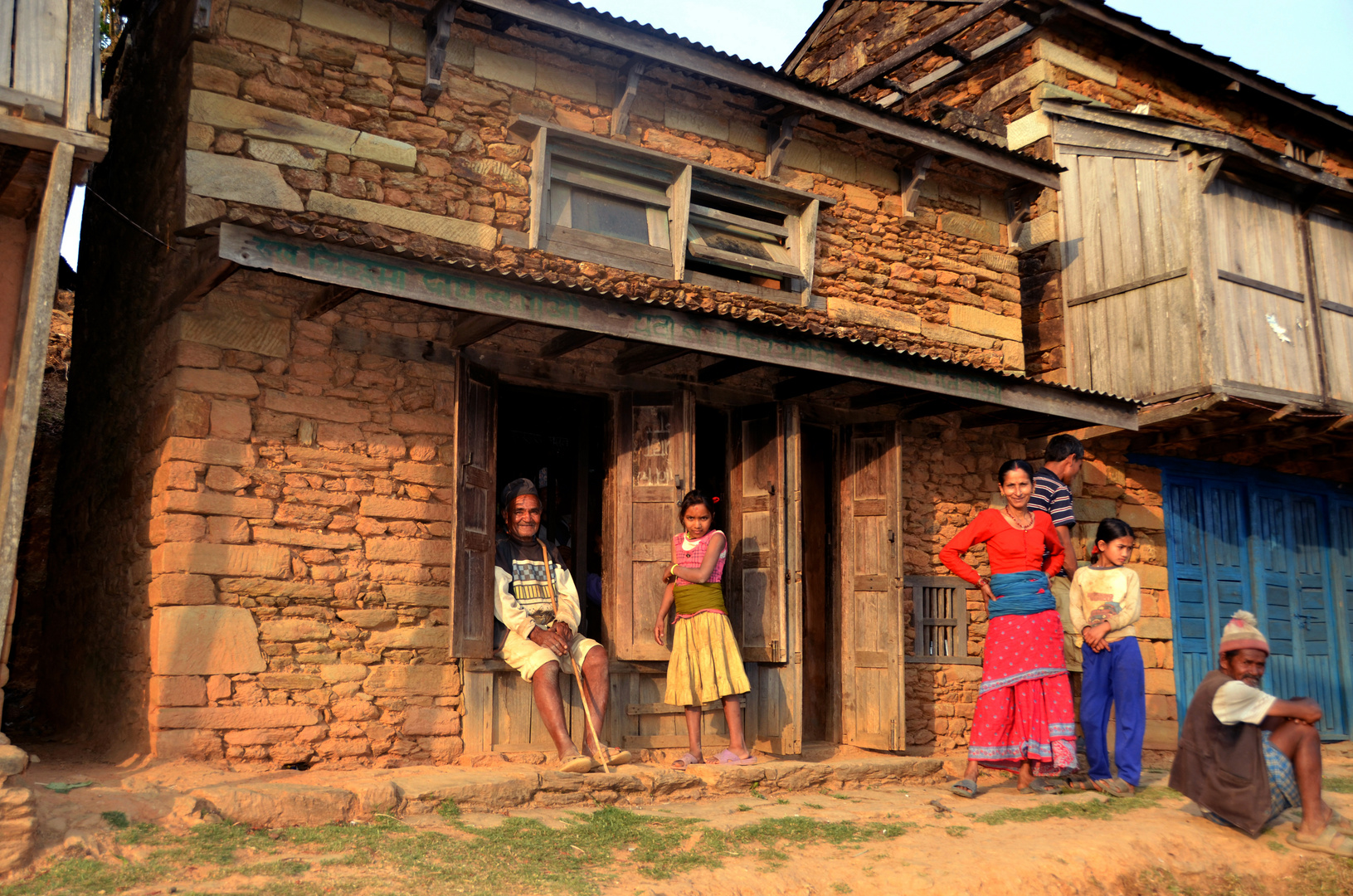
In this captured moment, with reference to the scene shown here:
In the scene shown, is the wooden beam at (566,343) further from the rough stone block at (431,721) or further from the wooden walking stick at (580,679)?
the rough stone block at (431,721)

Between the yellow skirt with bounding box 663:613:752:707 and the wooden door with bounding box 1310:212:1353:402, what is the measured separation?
6501 mm

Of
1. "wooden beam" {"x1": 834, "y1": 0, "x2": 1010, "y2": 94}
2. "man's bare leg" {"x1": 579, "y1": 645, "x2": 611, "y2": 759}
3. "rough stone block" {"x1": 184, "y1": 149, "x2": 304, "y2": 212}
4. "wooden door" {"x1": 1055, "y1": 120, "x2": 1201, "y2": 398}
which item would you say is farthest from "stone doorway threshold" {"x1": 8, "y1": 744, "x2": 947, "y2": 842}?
"wooden beam" {"x1": 834, "y1": 0, "x2": 1010, "y2": 94}

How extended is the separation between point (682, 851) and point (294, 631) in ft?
7.58

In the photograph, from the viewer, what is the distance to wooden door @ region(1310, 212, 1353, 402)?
975 centimetres

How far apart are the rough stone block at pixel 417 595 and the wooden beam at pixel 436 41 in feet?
9.41

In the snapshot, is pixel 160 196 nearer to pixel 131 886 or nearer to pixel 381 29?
pixel 381 29

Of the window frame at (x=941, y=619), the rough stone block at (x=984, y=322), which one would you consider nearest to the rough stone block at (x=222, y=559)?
the window frame at (x=941, y=619)

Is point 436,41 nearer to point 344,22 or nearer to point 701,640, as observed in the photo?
point 344,22

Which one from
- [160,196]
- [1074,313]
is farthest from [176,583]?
[1074,313]

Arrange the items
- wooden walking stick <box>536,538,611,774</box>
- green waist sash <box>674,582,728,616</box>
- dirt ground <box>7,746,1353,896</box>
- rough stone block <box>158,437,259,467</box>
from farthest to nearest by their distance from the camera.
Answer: green waist sash <box>674,582,728,616</box> → wooden walking stick <box>536,538,611,774</box> → rough stone block <box>158,437,259,467</box> → dirt ground <box>7,746,1353,896</box>

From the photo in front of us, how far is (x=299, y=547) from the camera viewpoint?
5.78 m

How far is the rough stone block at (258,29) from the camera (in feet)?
19.7

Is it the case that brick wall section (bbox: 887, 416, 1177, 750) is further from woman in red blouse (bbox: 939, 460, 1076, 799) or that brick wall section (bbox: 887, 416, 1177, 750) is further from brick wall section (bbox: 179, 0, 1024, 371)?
woman in red blouse (bbox: 939, 460, 1076, 799)

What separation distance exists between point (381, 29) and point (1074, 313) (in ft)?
A: 20.9
